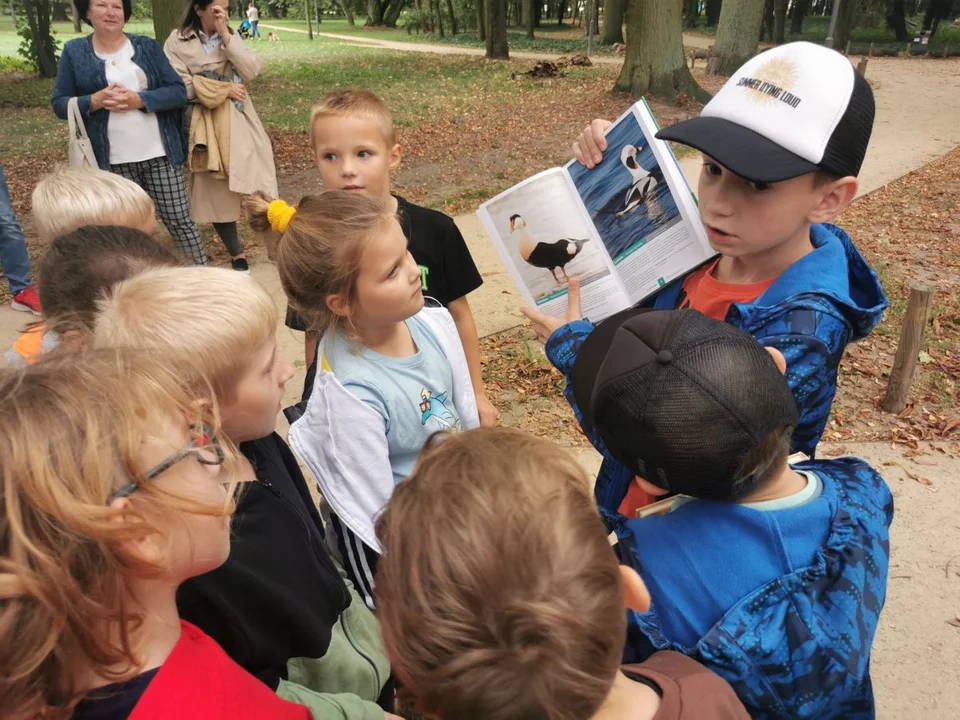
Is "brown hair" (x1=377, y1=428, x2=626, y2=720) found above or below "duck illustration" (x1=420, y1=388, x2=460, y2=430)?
above

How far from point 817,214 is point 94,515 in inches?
61.8

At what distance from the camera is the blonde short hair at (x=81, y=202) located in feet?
8.37

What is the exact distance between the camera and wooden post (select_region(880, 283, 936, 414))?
12.8 feet

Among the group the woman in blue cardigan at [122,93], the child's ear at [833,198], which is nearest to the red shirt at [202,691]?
the child's ear at [833,198]

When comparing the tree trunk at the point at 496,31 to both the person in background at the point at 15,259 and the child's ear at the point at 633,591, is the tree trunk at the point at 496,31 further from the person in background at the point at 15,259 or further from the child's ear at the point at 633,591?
the child's ear at the point at 633,591

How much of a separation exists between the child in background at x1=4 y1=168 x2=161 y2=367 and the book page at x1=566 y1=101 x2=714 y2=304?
166 centimetres

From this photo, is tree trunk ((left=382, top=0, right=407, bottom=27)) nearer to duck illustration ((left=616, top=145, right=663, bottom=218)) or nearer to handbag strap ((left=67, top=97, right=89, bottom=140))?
handbag strap ((left=67, top=97, right=89, bottom=140))

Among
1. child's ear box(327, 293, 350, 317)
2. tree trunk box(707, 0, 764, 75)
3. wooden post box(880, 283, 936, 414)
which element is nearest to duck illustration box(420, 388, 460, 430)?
child's ear box(327, 293, 350, 317)

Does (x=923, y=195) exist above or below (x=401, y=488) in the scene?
below

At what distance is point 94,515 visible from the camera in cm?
100

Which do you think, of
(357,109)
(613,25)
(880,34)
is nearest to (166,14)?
(357,109)

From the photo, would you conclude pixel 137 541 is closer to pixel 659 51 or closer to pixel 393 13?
pixel 659 51

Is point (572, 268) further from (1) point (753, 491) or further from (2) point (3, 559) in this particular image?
(2) point (3, 559)

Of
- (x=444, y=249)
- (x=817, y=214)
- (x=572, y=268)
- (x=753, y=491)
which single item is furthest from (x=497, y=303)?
(x=753, y=491)
